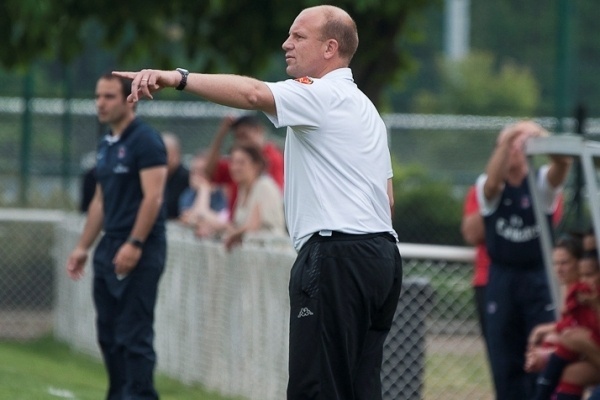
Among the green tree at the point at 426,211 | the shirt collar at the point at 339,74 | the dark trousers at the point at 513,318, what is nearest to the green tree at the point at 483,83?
the green tree at the point at 426,211

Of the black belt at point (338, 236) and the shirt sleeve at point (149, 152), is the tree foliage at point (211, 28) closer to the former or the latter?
the shirt sleeve at point (149, 152)

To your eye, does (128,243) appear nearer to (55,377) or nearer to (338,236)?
(338,236)

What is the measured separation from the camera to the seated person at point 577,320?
287 inches

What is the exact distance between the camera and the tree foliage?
411 inches

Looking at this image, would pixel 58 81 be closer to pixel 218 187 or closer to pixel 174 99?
pixel 174 99

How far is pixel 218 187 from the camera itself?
1231cm

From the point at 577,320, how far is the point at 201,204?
4897 mm

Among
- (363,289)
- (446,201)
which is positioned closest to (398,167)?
(446,201)

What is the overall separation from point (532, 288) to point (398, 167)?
849 centimetres

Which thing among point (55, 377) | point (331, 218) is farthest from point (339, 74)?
point (55, 377)

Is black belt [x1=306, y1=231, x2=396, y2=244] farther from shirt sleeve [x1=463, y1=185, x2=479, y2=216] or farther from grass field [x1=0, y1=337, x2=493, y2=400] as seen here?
grass field [x1=0, y1=337, x2=493, y2=400]

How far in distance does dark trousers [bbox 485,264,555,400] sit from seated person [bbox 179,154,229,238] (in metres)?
2.80

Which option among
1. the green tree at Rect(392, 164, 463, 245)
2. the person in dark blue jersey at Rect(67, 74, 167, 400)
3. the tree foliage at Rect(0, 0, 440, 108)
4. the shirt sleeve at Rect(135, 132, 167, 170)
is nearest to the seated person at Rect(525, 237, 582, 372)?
the person in dark blue jersey at Rect(67, 74, 167, 400)

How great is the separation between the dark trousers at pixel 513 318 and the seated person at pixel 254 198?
6.50 ft
